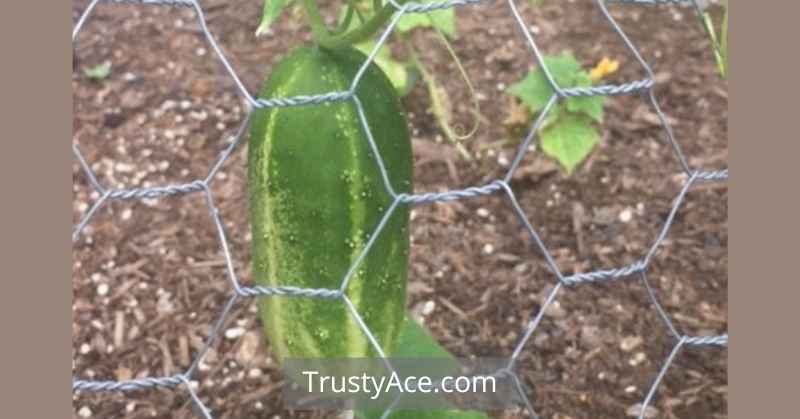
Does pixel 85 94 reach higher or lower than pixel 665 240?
higher

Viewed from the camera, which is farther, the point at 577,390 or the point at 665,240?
the point at 665,240

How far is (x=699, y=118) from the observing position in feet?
5.86

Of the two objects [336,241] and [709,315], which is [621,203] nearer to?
[709,315]

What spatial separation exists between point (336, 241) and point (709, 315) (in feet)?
2.28

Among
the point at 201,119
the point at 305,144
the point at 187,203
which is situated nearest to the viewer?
the point at 305,144

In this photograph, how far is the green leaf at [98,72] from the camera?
1775mm

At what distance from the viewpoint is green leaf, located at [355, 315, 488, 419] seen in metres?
1.06

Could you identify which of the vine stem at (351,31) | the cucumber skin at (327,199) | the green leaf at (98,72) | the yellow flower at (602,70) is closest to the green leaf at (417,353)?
the cucumber skin at (327,199)

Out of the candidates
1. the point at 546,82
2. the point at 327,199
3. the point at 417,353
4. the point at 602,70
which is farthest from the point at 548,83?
the point at 327,199

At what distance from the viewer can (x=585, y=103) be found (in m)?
1.56

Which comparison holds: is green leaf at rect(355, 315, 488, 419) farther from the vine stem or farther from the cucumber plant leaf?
the cucumber plant leaf

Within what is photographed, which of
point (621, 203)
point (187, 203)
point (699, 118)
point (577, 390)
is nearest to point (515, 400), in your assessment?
point (577, 390)

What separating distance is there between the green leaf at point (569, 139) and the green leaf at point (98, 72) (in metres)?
0.70

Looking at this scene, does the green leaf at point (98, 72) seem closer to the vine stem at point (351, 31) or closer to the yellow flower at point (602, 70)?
the yellow flower at point (602, 70)
